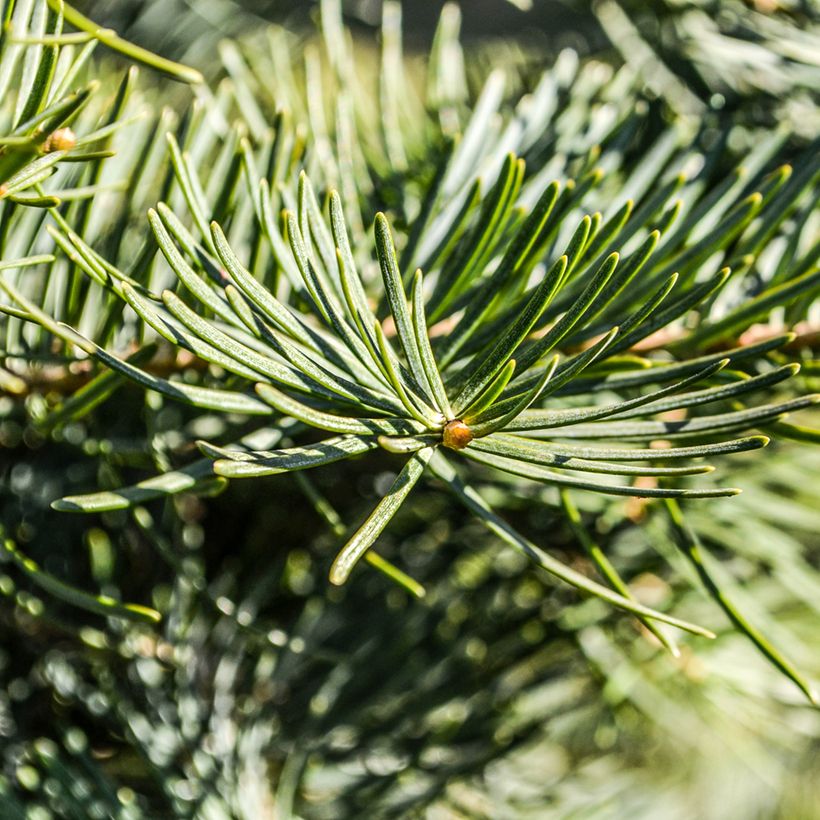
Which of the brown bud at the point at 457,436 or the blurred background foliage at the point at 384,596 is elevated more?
the brown bud at the point at 457,436

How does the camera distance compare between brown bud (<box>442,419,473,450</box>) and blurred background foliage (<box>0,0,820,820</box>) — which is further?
blurred background foliage (<box>0,0,820,820</box>)

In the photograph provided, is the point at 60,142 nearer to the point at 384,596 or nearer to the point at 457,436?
the point at 457,436

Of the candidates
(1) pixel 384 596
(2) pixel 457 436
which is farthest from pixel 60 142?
(1) pixel 384 596

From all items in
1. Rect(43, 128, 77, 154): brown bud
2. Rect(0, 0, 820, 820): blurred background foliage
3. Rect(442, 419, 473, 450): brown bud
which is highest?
Rect(43, 128, 77, 154): brown bud

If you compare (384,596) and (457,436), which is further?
(384,596)

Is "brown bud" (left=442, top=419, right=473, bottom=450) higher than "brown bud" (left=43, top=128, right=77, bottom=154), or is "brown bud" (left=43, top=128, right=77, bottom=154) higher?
"brown bud" (left=43, top=128, right=77, bottom=154)

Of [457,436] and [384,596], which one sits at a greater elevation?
[457,436]

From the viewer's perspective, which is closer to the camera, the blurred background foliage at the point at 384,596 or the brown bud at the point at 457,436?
the brown bud at the point at 457,436
